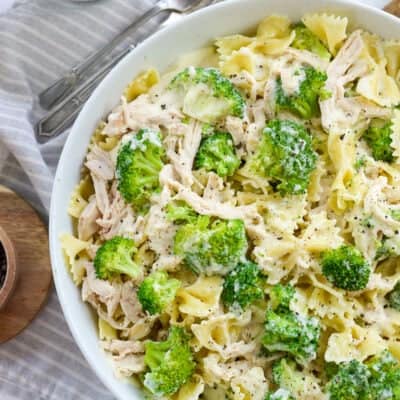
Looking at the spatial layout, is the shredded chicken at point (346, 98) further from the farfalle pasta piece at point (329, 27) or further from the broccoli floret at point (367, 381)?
the broccoli floret at point (367, 381)

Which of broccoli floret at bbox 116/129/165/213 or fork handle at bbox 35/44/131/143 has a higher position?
broccoli floret at bbox 116/129/165/213

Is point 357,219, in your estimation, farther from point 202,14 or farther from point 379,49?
point 202,14

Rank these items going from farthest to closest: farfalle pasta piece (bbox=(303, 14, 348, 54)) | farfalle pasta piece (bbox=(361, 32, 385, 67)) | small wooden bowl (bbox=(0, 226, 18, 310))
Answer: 1. small wooden bowl (bbox=(0, 226, 18, 310))
2. farfalle pasta piece (bbox=(361, 32, 385, 67))
3. farfalle pasta piece (bbox=(303, 14, 348, 54))

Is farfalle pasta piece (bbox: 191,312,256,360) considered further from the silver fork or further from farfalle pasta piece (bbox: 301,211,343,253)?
the silver fork

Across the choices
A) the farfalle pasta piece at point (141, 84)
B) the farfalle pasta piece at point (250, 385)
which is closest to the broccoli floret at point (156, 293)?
the farfalle pasta piece at point (250, 385)

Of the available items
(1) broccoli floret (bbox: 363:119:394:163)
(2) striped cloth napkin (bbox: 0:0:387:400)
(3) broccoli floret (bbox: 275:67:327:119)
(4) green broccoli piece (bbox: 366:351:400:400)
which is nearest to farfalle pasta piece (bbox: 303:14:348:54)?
(3) broccoli floret (bbox: 275:67:327:119)

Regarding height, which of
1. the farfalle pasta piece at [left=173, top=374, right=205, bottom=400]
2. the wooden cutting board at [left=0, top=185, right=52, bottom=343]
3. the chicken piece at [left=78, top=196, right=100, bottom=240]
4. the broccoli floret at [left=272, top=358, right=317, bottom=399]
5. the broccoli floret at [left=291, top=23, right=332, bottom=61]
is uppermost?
the broccoli floret at [left=291, top=23, right=332, bottom=61]

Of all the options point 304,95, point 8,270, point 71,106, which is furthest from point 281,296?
point 71,106

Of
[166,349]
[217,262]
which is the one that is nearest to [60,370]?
[166,349]
